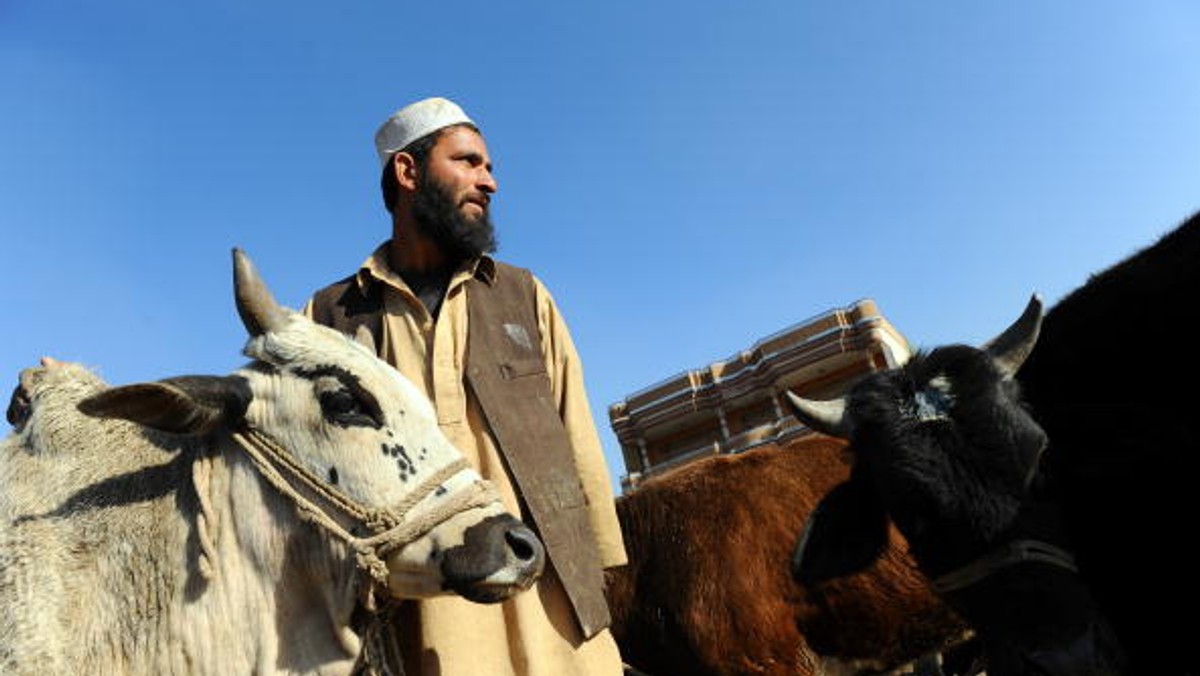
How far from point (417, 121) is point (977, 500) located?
88.2 inches

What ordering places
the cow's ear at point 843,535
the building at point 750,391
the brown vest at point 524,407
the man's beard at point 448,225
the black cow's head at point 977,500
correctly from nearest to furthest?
the black cow's head at point 977,500 → the brown vest at point 524,407 → the man's beard at point 448,225 → the cow's ear at point 843,535 → the building at point 750,391

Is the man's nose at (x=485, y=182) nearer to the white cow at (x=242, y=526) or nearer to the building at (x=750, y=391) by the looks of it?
A: the white cow at (x=242, y=526)

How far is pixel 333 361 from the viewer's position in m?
2.52

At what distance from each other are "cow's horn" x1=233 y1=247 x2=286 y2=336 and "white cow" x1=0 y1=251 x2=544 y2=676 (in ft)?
0.34

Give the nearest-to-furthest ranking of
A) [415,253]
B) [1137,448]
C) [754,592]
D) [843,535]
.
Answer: [1137,448] < [415,253] < [843,535] < [754,592]

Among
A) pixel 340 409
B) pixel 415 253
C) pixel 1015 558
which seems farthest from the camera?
pixel 415 253

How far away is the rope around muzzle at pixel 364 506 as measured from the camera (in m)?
2.29

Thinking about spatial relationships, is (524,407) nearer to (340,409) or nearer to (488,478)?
(488,478)

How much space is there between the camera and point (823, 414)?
3.69 meters

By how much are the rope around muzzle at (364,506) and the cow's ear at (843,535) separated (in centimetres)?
164

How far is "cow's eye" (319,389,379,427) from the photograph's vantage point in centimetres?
244

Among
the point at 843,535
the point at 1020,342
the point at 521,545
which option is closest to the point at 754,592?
the point at 843,535

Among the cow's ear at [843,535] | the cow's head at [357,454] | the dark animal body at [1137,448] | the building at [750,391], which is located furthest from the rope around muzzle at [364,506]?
the building at [750,391]

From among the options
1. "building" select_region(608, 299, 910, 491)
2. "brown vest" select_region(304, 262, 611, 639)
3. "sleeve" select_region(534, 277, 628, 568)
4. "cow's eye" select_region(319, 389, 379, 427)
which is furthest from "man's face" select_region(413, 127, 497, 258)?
"building" select_region(608, 299, 910, 491)
